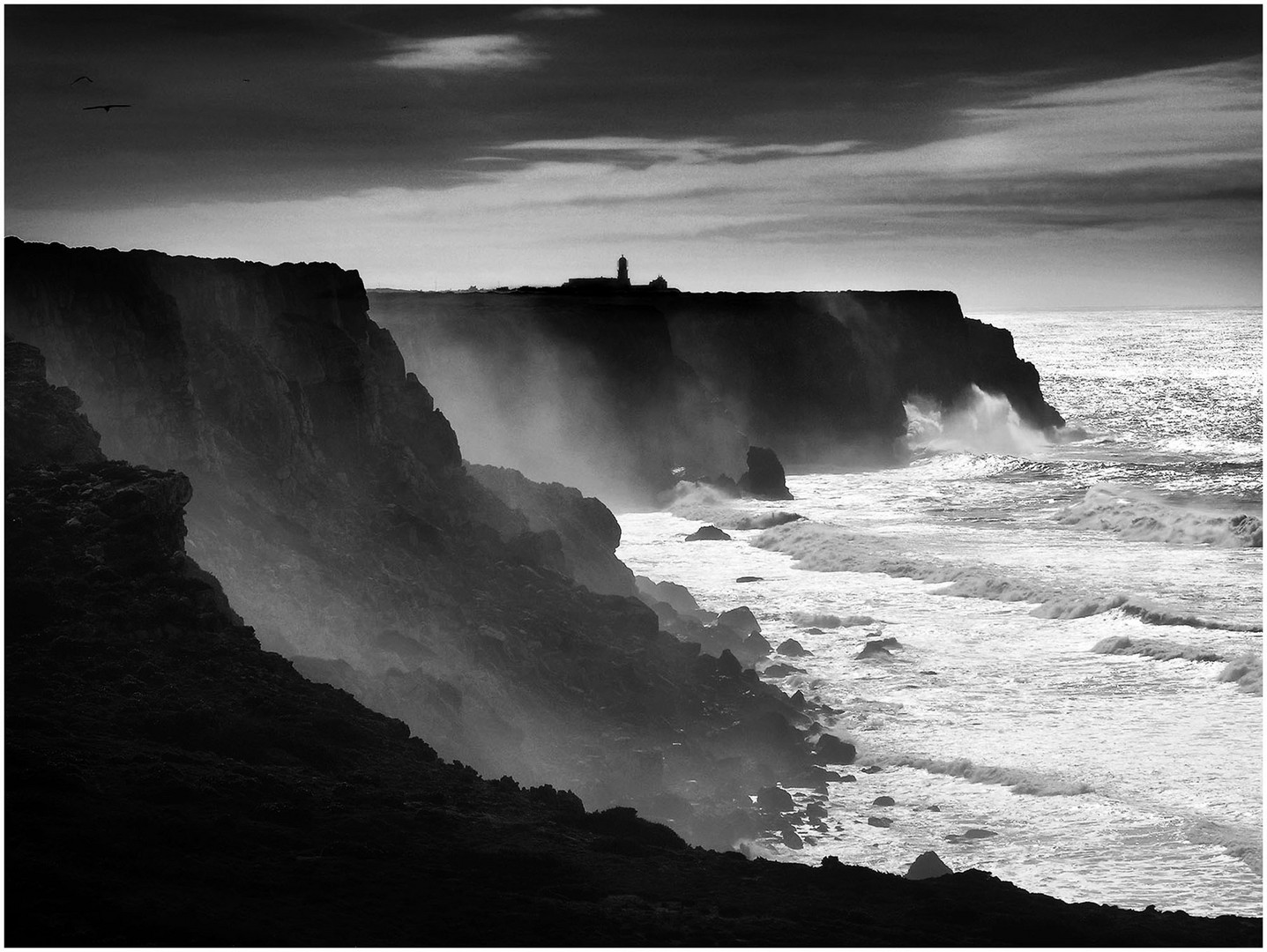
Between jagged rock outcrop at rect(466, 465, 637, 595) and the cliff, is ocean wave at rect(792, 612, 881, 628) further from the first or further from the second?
the cliff

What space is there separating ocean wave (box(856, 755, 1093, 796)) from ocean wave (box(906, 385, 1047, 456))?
168ft

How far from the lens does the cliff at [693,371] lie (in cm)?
5909

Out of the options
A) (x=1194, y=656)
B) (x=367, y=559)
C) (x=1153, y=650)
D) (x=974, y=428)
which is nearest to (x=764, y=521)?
(x=1153, y=650)

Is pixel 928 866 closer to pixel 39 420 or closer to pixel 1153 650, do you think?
pixel 39 420

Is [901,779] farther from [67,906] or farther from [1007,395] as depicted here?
[1007,395]

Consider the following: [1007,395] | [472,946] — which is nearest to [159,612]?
[472,946]

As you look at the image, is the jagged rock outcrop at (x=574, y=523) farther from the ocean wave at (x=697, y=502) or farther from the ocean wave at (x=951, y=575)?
the ocean wave at (x=697, y=502)

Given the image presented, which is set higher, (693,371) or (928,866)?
(693,371)

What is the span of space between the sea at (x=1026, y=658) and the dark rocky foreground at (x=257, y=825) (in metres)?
5.44

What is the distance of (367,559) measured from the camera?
22.9 meters

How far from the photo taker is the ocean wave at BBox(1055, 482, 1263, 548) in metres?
44.1

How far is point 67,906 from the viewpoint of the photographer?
392 inches

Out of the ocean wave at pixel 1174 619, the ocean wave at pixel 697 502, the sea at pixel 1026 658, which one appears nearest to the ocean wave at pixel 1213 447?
the sea at pixel 1026 658

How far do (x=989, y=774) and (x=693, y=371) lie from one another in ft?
153
